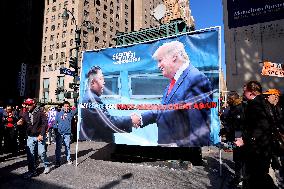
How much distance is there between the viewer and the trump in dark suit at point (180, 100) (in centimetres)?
723

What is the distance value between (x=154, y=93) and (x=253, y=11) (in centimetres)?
593

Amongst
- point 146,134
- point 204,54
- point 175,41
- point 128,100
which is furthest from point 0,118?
point 204,54

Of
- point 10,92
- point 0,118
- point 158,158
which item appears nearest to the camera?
→ point 158,158

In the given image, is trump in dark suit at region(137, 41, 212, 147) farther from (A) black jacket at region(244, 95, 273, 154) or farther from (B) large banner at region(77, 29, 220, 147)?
(A) black jacket at region(244, 95, 273, 154)

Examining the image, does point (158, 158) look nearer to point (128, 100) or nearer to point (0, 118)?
point (128, 100)

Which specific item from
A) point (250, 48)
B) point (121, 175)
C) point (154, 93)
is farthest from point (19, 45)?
point (121, 175)

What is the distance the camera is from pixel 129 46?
8.74 meters

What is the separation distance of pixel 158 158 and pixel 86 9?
61.0 m

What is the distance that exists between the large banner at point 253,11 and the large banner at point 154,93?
457 centimetres

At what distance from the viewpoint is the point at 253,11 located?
10836 mm

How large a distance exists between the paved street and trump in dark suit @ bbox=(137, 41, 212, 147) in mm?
948

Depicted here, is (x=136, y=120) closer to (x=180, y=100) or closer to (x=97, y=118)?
(x=97, y=118)

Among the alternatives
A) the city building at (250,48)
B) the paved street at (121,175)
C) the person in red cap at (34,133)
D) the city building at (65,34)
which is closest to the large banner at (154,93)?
the paved street at (121,175)

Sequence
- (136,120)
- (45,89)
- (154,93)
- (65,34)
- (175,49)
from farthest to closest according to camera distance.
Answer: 1. (45,89)
2. (65,34)
3. (136,120)
4. (154,93)
5. (175,49)
